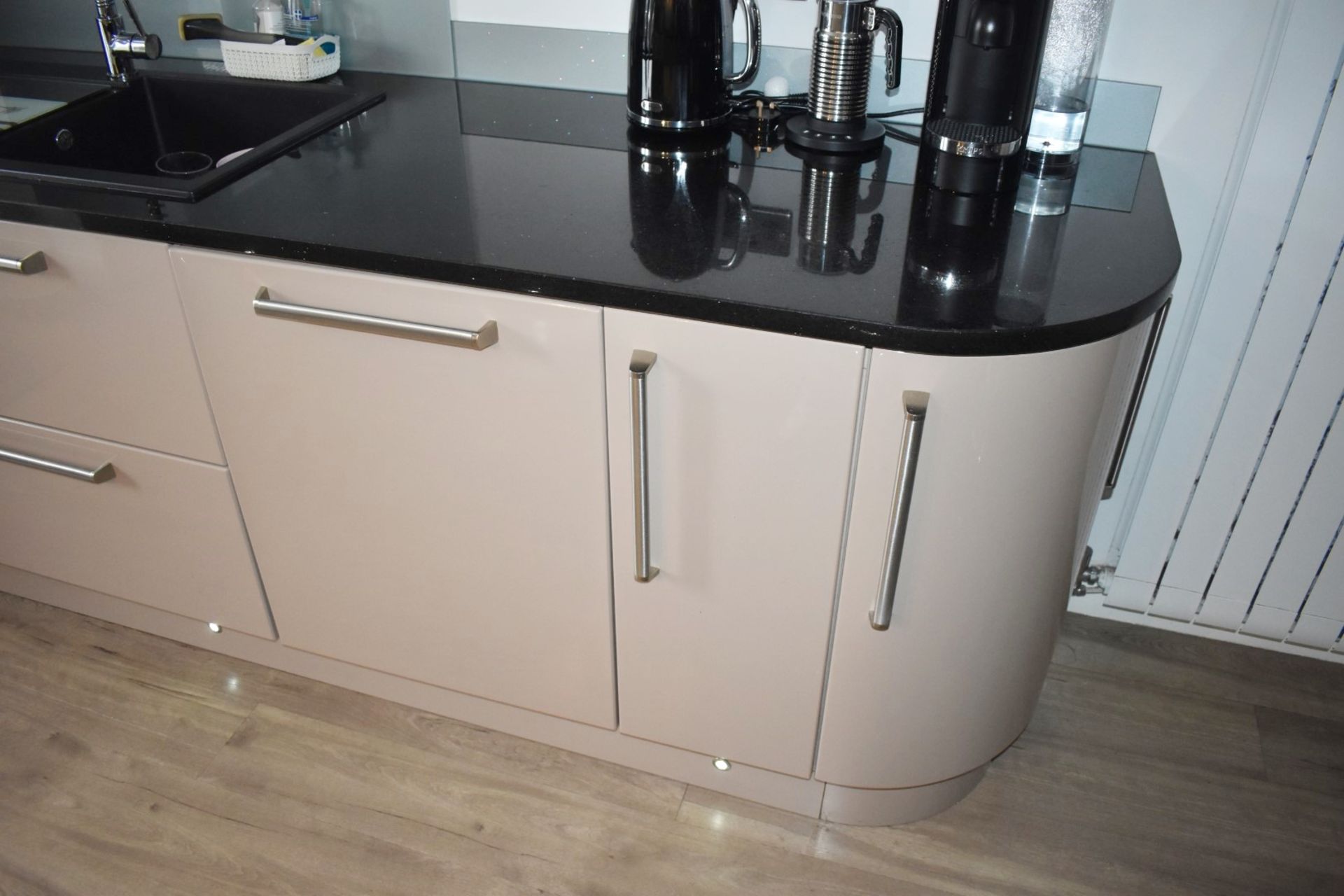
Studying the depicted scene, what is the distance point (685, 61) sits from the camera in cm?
149

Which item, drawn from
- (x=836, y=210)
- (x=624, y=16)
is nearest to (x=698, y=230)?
(x=836, y=210)

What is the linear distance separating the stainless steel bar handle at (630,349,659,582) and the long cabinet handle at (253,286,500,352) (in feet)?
0.61

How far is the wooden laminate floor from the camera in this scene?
1.54 m

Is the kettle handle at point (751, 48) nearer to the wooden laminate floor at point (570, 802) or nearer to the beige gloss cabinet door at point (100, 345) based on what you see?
the beige gloss cabinet door at point (100, 345)

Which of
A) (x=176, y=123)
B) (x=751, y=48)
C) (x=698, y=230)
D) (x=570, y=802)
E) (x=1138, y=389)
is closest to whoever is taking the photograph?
(x=698, y=230)

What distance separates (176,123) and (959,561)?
61.0 inches

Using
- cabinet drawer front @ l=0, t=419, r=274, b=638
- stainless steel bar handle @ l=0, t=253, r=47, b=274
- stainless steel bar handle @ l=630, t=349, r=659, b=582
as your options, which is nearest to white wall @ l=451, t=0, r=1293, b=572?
stainless steel bar handle @ l=630, t=349, r=659, b=582

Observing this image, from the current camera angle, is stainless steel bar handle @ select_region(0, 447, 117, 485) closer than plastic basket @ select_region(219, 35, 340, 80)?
Yes

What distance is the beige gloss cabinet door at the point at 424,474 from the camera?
Answer: 1278mm

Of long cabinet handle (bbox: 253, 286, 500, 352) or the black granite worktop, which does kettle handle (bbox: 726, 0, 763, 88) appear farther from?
long cabinet handle (bbox: 253, 286, 500, 352)

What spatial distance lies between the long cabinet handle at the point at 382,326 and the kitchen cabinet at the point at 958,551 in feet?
1.52

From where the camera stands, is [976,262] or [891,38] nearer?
[976,262]

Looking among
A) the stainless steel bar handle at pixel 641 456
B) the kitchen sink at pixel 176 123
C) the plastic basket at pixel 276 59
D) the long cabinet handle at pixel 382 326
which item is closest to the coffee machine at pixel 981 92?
the stainless steel bar handle at pixel 641 456

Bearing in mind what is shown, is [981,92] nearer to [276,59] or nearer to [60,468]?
[276,59]
